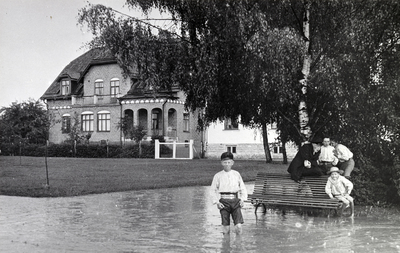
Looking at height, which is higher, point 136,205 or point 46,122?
point 46,122

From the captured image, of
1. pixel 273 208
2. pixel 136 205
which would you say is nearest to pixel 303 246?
pixel 273 208

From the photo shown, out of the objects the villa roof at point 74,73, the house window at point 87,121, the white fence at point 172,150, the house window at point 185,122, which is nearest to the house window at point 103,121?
the house window at point 87,121

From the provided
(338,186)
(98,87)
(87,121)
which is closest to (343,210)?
(338,186)

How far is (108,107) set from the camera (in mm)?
50188

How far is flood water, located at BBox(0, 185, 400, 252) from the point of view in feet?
25.6

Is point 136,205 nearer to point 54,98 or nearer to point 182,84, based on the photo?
point 182,84

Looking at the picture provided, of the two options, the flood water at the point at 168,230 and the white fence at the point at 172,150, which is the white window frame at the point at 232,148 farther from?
the flood water at the point at 168,230

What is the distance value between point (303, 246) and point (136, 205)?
612 cm

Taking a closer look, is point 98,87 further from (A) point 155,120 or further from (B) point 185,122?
(B) point 185,122

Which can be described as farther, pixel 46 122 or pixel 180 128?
pixel 180 128

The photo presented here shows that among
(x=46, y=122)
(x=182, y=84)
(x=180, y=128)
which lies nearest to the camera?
(x=182, y=84)

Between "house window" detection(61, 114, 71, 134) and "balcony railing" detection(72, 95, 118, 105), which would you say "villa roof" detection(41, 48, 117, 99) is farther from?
"house window" detection(61, 114, 71, 134)

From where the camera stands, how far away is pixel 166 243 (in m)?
8.06

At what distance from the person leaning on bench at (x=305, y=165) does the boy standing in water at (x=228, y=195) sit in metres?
3.17
